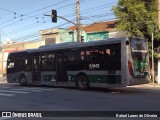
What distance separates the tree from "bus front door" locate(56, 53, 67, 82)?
9.40 metres

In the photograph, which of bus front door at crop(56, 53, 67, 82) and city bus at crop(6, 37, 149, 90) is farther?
bus front door at crop(56, 53, 67, 82)

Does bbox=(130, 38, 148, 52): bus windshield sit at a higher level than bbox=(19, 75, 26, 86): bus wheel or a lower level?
higher

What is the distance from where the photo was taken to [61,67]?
77.4 ft

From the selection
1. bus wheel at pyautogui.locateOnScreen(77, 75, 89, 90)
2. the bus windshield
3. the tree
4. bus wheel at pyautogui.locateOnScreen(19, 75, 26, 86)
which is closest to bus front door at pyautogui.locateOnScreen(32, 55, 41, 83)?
bus wheel at pyautogui.locateOnScreen(19, 75, 26, 86)

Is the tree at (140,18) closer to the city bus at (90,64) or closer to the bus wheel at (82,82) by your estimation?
the city bus at (90,64)

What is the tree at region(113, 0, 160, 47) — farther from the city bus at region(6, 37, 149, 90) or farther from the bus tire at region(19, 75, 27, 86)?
the bus tire at region(19, 75, 27, 86)

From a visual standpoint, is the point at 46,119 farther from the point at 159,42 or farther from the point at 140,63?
the point at 159,42

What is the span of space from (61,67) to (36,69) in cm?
323

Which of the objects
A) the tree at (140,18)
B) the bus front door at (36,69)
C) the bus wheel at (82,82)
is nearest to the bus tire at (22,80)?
the bus front door at (36,69)

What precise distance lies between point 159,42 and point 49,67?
11216 millimetres

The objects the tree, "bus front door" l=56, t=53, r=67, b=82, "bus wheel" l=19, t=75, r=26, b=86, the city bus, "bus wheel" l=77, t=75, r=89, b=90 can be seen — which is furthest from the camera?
the tree

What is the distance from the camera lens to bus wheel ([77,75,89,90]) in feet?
71.1

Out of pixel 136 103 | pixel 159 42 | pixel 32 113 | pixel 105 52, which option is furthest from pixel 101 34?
pixel 32 113

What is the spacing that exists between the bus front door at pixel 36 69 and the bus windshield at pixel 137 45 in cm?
854
